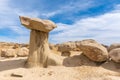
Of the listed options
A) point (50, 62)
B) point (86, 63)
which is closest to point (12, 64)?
point (50, 62)

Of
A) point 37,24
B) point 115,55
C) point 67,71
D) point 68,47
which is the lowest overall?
point 67,71

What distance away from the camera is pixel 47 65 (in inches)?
576

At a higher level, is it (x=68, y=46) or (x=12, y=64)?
(x=68, y=46)

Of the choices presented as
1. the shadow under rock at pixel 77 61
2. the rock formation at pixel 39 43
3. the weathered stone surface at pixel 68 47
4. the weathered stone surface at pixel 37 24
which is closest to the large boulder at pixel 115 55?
the shadow under rock at pixel 77 61

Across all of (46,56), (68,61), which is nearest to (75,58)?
(68,61)

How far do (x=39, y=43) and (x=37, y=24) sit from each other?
134 cm

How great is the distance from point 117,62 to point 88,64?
170 cm

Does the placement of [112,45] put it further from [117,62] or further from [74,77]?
[74,77]

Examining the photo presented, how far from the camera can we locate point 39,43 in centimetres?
1490

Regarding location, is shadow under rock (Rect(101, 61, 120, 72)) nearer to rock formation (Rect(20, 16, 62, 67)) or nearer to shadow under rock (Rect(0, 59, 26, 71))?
rock formation (Rect(20, 16, 62, 67))

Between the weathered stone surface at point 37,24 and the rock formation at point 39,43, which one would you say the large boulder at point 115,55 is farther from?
the weathered stone surface at point 37,24

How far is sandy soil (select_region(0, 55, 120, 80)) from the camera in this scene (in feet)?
42.3

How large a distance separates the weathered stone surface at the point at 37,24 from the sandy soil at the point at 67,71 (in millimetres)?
2286

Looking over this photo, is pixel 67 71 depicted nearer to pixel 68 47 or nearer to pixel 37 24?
pixel 37 24
